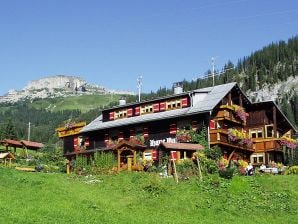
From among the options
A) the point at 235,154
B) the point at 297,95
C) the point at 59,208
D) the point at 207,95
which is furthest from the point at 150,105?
the point at 297,95

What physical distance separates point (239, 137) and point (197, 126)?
4688mm

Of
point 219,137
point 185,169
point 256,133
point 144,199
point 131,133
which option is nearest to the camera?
point 144,199

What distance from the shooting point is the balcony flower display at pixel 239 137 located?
4941 cm

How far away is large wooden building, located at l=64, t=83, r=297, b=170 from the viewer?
48.8 meters

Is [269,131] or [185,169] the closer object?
[185,169]

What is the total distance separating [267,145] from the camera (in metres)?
53.3

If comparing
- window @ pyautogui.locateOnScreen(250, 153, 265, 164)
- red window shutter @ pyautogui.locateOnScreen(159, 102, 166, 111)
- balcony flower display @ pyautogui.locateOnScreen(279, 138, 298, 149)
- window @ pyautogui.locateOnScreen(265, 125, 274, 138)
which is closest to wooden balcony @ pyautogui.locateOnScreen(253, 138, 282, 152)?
balcony flower display @ pyautogui.locateOnScreen(279, 138, 298, 149)

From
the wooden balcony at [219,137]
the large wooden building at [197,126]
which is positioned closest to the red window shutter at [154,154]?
the large wooden building at [197,126]

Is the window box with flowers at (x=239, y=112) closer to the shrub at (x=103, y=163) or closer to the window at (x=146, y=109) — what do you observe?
the window at (x=146, y=109)

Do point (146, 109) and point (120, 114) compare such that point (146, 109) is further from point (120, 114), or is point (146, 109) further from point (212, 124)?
point (212, 124)

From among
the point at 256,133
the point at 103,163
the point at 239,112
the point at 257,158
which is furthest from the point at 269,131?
the point at 103,163

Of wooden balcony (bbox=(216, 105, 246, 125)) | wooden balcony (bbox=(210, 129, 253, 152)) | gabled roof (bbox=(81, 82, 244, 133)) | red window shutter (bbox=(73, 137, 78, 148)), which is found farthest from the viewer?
red window shutter (bbox=(73, 137, 78, 148))

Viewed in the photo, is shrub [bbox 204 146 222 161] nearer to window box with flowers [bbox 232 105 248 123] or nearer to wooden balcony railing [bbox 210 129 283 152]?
wooden balcony railing [bbox 210 129 283 152]

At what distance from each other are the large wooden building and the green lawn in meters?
12.6
